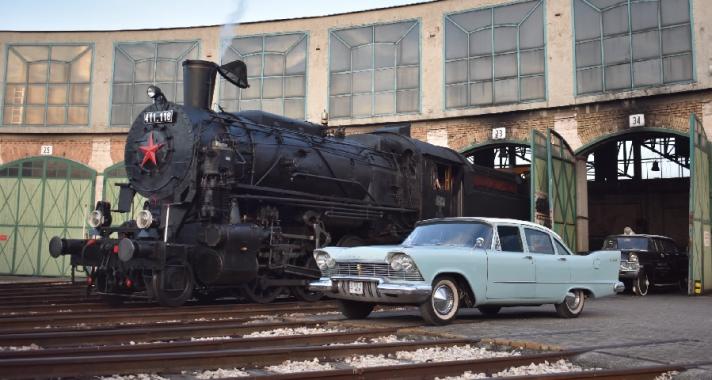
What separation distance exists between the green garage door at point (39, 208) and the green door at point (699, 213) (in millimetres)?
18171

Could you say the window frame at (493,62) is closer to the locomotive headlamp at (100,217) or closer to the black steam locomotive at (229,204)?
the black steam locomotive at (229,204)

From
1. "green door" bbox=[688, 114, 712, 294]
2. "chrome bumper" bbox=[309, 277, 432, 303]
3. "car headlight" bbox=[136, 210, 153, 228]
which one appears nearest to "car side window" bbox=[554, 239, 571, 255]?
"chrome bumper" bbox=[309, 277, 432, 303]

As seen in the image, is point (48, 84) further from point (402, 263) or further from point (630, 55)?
point (402, 263)

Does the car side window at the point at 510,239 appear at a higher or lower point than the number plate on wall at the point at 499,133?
lower

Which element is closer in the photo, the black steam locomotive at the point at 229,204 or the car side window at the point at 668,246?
the black steam locomotive at the point at 229,204

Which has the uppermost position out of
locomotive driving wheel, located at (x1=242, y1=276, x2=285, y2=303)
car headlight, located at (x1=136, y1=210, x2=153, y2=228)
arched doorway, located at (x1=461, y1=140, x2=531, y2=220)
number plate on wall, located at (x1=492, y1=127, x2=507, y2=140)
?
number plate on wall, located at (x1=492, y1=127, x2=507, y2=140)

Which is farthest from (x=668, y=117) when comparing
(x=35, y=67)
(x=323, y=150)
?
(x=35, y=67)

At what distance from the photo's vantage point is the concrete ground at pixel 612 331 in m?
5.35

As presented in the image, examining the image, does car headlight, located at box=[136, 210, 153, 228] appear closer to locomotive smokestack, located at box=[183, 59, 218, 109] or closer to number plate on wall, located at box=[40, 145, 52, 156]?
locomotive smokestack, located at box=[183, 59, 218, 109]

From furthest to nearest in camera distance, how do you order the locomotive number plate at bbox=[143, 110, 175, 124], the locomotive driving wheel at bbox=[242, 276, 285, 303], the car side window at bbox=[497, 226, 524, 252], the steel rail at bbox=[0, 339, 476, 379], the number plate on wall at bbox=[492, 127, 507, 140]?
the number plate on wall at bbox=[492, 127, 507, 140], the locomotive driving wheel at bbox=[242, 276, 285, 303], the locomotive number plate at bbox=[143, 110, 175, 124], the car side window at bbox=[497, 226, 524, 252], the steel rail at bbox=[0, 339, 476, 379]

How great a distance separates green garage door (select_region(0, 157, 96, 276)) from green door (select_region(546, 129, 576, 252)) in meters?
15.1

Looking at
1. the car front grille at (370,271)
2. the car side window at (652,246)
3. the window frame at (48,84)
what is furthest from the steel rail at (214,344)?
the window frame at (48,84)

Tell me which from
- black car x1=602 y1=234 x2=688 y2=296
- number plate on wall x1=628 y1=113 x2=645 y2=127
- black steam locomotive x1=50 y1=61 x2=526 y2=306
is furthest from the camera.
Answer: number plate on wall x1=628 y1=113 x2=645 y2=127

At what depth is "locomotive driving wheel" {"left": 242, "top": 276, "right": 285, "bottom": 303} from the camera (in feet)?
34.2
